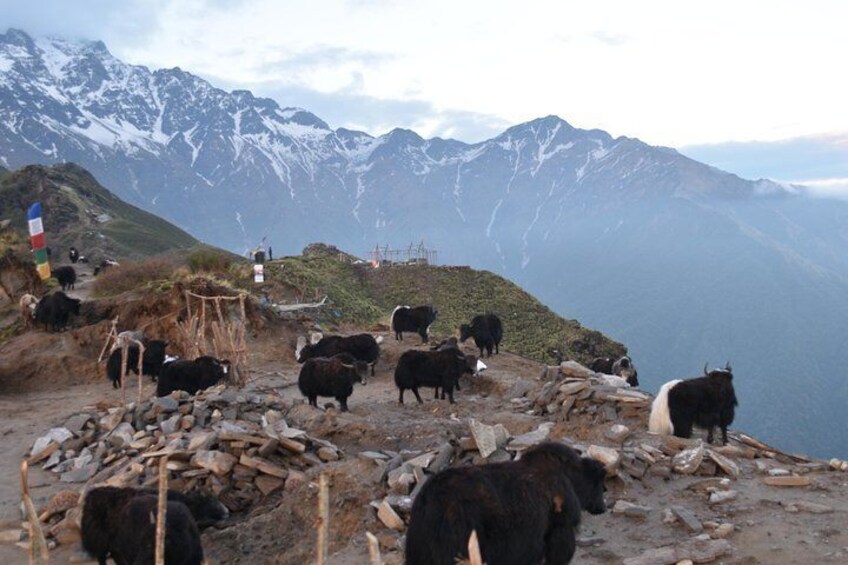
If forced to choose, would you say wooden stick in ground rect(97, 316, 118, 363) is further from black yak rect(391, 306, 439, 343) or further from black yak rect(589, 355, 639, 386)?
black yak rect(589, 355, 639, 386)

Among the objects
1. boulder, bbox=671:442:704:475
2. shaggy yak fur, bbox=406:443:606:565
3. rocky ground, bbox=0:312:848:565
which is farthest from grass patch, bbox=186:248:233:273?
shaggy yak fur, bbox=406:443:606:565

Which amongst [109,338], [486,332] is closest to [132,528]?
[109,338]

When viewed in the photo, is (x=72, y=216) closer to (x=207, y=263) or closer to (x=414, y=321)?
(x=207, y=263)

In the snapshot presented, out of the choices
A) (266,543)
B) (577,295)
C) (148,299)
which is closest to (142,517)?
(266,543)

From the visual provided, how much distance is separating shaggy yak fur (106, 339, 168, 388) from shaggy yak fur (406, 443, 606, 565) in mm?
13494

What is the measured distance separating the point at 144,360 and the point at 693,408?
13.6 m

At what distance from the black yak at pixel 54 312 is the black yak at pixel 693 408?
17.5 m

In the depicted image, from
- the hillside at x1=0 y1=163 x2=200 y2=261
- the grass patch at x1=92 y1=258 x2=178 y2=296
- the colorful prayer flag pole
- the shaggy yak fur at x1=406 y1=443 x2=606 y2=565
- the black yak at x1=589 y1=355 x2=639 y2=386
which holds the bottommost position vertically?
the black yak at x1=589 y1=355 x2=639 y2=386

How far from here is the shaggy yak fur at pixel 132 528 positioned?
5965mm

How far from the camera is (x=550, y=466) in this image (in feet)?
18.2

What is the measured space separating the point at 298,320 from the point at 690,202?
194914mm

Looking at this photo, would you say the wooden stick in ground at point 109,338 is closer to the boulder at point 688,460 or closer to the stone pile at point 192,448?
the stone pile at point 192,448

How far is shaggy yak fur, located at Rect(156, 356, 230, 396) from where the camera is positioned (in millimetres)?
13609

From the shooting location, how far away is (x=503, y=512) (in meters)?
5.03
